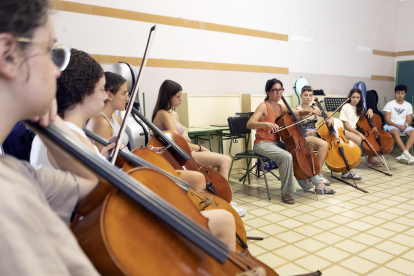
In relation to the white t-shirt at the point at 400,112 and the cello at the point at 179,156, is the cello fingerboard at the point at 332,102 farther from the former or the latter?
the cello at the point at 179,156

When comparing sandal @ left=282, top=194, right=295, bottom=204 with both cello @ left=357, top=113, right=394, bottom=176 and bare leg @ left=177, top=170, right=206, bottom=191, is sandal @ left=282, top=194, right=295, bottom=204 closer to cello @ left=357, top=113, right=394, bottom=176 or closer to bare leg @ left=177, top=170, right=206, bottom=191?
bare leg @ left=177, top=170, right=206, bottom=191

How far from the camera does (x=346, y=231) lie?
92.9 inches

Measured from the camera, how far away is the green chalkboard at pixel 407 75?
732 centimetres

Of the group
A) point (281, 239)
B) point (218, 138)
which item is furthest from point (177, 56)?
point (281, 239)

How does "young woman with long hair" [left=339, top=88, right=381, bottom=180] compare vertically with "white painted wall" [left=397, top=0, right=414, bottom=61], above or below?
below

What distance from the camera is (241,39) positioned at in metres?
4.91

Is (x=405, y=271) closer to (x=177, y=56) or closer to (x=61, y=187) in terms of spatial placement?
(x=61, y=187)

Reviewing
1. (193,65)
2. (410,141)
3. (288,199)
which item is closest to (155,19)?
(193,65)

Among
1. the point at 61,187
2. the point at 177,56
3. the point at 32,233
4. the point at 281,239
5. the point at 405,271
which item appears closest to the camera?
the point at 32,233

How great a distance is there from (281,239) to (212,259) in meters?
1.59

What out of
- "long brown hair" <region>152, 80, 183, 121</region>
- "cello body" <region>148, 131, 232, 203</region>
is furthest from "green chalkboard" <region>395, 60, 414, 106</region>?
"cello body" <region>148, 131, 232, 203</region>

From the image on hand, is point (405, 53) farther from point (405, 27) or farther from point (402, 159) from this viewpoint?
point (402, 159)

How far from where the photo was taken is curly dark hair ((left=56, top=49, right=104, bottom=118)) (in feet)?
4.07

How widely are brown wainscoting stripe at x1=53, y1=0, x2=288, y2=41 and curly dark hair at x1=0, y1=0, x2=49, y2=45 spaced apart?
2990 mm
